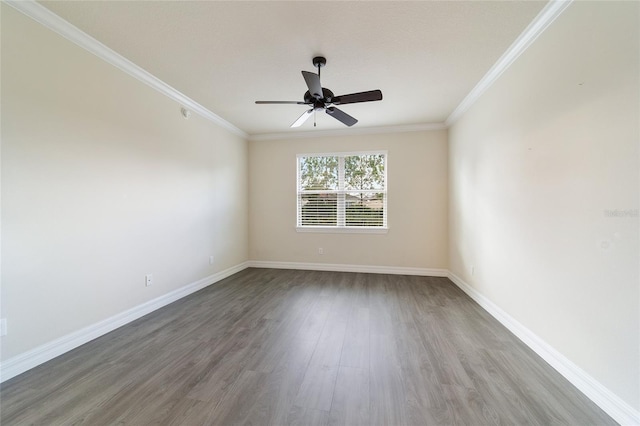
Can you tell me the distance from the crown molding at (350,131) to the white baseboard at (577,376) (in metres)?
3.07

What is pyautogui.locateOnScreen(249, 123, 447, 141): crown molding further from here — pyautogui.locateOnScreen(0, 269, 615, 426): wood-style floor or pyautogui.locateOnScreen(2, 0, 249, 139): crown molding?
pyautogui.locateOnScreen(0, 269, 615, 426): wood-style floor

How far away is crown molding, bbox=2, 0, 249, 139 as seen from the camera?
1.78 meters

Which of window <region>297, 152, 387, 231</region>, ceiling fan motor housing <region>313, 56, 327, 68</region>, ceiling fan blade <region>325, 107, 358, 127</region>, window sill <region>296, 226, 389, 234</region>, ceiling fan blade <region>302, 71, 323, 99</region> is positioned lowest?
window sill <region>296, 226, 389, 234</region>

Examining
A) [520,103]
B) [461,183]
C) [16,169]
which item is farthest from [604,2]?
[16,169]

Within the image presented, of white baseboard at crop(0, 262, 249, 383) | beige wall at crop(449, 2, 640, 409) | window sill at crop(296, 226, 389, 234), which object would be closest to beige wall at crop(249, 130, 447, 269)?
window sill at crop(296, 226, 389, 234)

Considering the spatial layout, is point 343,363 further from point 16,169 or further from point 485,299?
point 16,169

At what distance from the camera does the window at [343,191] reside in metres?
4.62

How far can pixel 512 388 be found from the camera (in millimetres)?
1623

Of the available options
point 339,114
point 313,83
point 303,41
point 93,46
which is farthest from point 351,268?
point 93,46

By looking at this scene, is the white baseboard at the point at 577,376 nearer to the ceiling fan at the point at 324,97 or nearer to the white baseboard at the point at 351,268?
the white baseboard at the point at 351,268

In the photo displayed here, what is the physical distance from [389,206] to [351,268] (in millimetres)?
1381

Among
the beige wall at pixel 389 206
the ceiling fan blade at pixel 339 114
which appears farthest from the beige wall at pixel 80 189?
the ceiling fan blade at pixel 339 114

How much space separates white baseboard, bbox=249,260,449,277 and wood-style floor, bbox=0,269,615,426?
143cm

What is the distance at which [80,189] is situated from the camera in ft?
7.00
